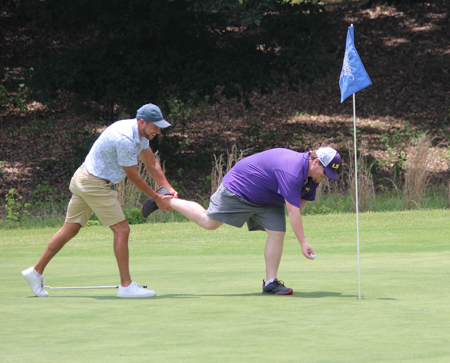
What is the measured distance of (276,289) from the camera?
593 cm

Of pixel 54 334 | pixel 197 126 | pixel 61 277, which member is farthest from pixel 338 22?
pixel 54 334

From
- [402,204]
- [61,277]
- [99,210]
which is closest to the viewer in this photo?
[99,210]

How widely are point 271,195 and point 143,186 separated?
1.25 m

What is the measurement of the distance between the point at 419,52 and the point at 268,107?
7.29 metres

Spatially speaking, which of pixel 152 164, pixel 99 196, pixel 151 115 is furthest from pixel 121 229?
pixel 151 115

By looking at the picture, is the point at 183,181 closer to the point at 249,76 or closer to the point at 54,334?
the point at 249,76

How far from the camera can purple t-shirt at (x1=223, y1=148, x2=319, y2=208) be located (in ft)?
19.4

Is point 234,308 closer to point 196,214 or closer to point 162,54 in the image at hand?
point 196,214

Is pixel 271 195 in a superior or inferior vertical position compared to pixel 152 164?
inferior

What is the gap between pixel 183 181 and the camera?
62.1ft

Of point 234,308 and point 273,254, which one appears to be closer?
point 234,308

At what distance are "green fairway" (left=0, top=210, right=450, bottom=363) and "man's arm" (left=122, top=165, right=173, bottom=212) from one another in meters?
0.84

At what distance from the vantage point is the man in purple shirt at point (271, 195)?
588cm

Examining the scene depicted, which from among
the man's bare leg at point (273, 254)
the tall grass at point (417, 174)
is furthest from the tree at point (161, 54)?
the man's bare leg at point (273, 254)
